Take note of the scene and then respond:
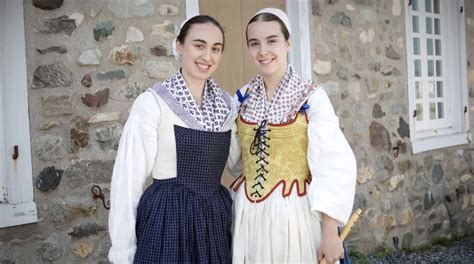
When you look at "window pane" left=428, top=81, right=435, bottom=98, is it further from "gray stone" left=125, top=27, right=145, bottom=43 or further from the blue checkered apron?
the blue checkered apron

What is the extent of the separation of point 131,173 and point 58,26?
139 centimetres

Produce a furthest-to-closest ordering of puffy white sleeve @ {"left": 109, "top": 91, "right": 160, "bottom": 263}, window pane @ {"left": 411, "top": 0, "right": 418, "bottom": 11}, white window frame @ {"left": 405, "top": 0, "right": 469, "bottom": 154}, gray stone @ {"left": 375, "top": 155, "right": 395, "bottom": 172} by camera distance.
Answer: white window frame @ {"left": 405, "top": 0, "right": 469, "bottom": 154}
window pane @ {"left": 411, "top": 0, "right": 418, "bottom": 11}
gray stone @ {"left": 375, "top": 155, "right": 395, "bottom": 172}
puffy white sleeve @ {"left": 109, "top": 91, "right": 160, "bottom": 263}

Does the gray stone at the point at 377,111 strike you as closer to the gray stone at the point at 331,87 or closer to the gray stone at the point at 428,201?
the gray stone at the point at 331,87

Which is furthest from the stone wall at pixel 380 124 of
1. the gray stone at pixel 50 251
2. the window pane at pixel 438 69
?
the gray stone at pixel 50 251

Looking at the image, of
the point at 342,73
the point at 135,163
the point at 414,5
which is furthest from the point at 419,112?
the point at 135,163

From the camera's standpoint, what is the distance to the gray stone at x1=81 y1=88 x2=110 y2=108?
9.41 ft

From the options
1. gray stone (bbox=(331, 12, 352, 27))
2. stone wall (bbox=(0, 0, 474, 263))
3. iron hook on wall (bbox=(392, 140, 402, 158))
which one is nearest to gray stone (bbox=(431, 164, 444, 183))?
iron hook on wall (bbox=(392, 140, 402, 158))

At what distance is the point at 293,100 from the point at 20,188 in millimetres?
1604

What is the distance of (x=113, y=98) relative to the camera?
2.93m

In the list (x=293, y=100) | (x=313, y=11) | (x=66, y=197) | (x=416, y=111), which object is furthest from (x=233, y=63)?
(x=416, y=111)

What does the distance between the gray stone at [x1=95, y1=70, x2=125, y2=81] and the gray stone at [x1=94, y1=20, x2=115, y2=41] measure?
0.63 feet

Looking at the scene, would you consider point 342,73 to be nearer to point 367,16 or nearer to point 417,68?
point 367,16

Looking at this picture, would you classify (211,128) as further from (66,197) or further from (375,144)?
(375,144)

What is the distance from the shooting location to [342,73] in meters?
3.84
